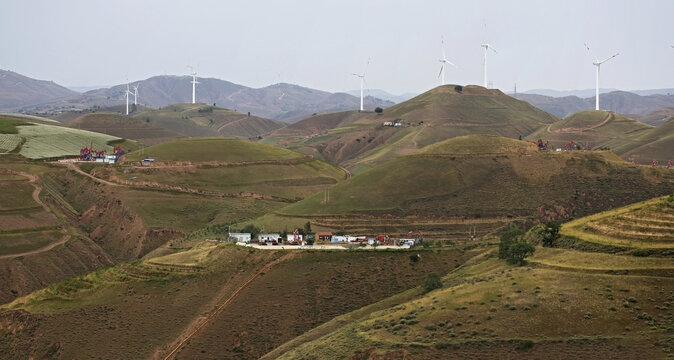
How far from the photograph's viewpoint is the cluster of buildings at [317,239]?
9800 cm

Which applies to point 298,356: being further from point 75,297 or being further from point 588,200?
point 588,200

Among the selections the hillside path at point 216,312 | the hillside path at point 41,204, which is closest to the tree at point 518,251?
the hillside path at point 216,312

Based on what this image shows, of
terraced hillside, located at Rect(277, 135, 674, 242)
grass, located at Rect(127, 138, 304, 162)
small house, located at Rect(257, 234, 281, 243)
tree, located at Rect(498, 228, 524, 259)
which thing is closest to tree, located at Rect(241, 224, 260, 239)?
small house, located at Rect(257, 234, 281, 243)

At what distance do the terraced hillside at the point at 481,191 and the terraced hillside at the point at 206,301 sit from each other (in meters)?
24.7

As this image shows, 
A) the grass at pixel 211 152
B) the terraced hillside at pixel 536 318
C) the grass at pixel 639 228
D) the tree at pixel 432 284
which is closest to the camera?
the terraced hillside at pixel 536 318

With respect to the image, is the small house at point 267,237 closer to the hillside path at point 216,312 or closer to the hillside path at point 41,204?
the hillside path at point 216,312

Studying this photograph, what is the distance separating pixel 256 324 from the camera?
72.9 metres

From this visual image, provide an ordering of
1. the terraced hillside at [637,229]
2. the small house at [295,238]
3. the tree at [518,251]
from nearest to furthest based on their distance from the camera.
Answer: the terraced hillside at [637,229] < the tree at [518,251] < the small house at [295,238]

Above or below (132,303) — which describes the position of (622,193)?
above

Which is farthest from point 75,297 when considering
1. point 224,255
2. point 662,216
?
point 662,216

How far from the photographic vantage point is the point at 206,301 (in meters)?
78.4

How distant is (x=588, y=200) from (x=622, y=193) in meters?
7.58

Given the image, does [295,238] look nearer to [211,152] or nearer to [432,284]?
[432,284]

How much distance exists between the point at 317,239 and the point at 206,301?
27.3 metres
